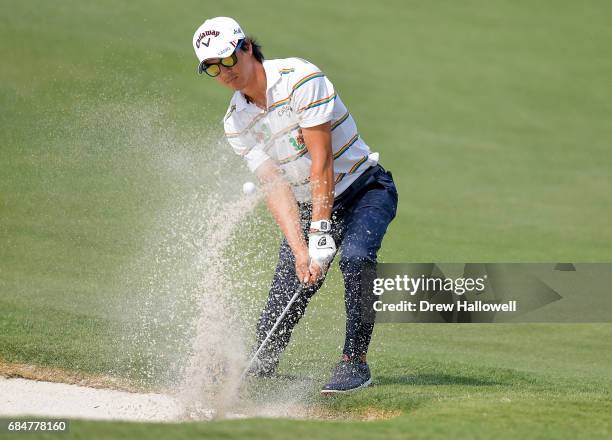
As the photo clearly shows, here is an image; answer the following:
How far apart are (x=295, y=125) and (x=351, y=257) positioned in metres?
0.76

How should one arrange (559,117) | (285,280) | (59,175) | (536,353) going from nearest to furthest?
1. (285,280)
2. (536,353)
3. (59,175)
4. (559,117)

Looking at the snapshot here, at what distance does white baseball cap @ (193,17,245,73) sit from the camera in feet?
16.8

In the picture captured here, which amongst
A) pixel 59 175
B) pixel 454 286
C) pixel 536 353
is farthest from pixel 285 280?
pixel 59 175

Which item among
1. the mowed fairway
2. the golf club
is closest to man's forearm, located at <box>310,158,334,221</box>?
the golf club

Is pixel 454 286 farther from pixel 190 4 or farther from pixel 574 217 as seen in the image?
pixel 190 4

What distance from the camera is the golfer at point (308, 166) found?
16.9 feet

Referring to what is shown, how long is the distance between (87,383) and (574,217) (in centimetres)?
781

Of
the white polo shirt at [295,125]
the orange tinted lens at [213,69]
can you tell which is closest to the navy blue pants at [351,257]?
the white polo shirt at [295,125]

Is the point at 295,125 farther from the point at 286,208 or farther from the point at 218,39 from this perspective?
the point at 218,39

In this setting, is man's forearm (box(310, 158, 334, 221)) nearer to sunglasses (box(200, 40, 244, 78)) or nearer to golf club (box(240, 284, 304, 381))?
golf club (box(240, 284, 304, 381))

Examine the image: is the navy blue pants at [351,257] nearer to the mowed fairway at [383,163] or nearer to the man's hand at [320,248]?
the man's hand at [320,248]

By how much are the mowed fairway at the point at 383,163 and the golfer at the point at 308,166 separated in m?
0.74

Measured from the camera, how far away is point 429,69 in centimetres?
1678

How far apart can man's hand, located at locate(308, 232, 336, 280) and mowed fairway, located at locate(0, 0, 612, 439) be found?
2.77 feet
